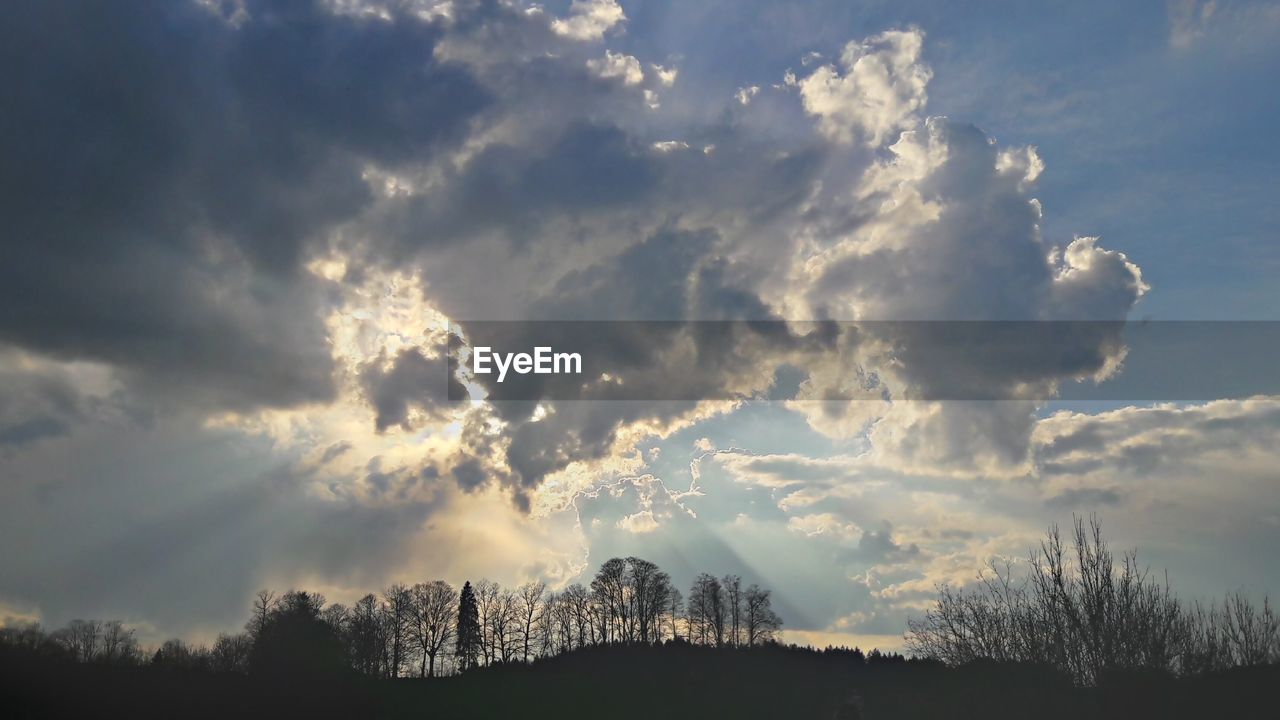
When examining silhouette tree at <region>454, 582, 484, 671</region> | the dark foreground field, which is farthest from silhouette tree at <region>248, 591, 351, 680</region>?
silhouette tree at <region>454, 582, 484, 671</region>

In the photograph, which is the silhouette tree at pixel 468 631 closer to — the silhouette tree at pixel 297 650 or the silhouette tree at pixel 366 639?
the silhouette tree at pixel 366 639

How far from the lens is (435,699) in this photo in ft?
232

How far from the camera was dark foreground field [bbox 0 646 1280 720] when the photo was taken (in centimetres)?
3822

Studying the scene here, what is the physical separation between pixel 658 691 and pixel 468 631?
40.0 m

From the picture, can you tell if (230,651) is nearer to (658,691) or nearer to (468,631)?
(468,631)

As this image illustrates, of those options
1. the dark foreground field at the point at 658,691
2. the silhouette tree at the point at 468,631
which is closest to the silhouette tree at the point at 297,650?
the dark foreground field at the point at 658,691

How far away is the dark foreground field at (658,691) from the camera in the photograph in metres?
38.2

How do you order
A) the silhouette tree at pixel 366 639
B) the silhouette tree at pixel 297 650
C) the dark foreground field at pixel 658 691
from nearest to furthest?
the dark foreground field at pixel 658 691, the silhouette tree at pixel 297 650, the silhouette tree at pixel 366 639

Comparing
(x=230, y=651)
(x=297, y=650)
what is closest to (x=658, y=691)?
(x=297, y=650)

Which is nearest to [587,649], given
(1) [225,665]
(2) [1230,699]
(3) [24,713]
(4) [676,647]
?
(4) [676,647]

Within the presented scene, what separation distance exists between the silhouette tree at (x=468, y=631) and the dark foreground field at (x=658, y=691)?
65.4 feet

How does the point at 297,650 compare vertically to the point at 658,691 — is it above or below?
above

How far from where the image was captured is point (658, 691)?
77000mm

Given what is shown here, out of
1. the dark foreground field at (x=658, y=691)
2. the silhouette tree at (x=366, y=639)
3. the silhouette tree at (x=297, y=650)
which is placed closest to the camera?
the dark foreground field at (x=658, y=691)
